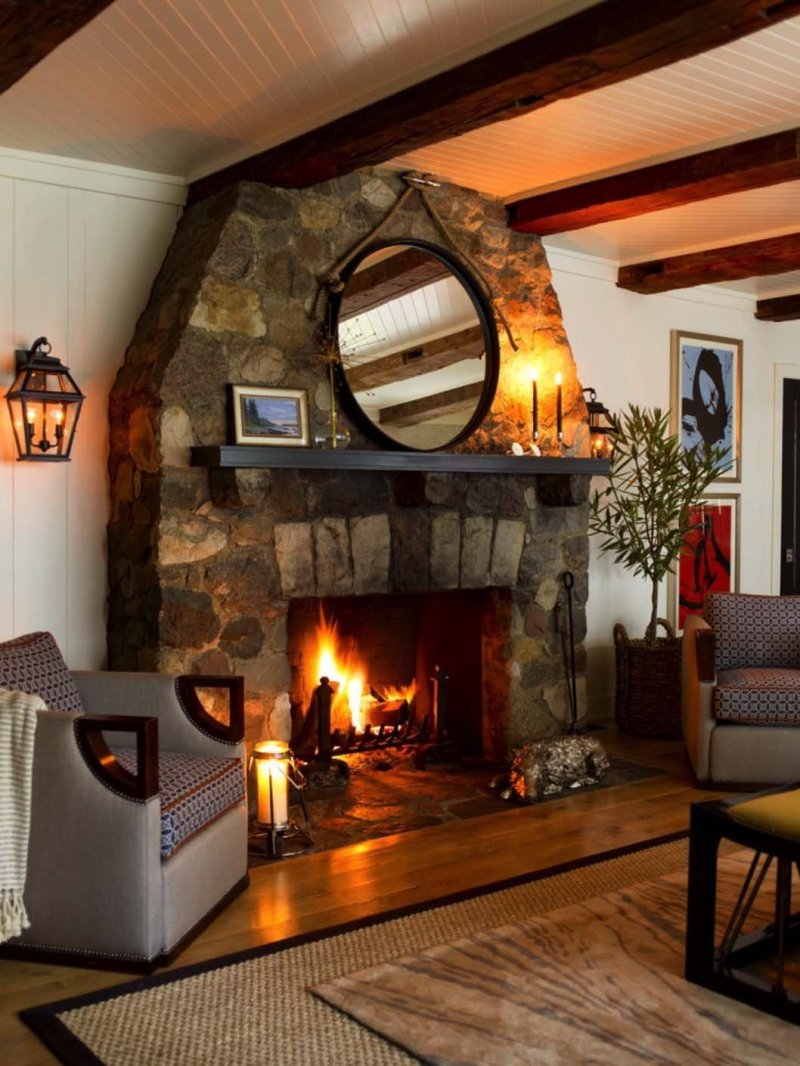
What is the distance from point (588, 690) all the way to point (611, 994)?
10.7 feet

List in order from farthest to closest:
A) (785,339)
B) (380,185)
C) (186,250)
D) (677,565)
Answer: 1. (785,339)
2. (677,565)
3. (380,185)
4. (186,250)

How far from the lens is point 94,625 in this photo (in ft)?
14.1

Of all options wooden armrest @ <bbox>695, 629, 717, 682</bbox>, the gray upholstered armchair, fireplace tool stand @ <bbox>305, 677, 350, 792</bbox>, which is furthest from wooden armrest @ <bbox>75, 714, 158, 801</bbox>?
wooden armrest @ <bbox>695, 629, 717, 682</bbox>

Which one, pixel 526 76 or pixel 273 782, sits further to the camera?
pixel 273 782

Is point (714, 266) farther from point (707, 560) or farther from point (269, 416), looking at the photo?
point (269, 416)

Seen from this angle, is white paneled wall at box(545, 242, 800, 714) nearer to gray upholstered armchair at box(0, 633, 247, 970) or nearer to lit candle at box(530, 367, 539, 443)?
lit candle at box(530, 367, 539, 443)

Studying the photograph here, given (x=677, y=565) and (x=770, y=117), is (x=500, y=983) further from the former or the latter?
(x=677, y=565)

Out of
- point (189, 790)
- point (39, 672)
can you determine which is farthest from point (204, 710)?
point (39, 672)

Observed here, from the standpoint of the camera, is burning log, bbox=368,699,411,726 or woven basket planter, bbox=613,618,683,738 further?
woven basket planter, bbox=613,618,683,738

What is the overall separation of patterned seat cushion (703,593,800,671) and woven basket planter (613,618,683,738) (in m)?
0.49

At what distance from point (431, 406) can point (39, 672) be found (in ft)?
6.86

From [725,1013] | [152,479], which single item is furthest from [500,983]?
[152,479]

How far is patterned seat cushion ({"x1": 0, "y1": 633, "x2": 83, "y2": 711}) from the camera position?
3.21 meters

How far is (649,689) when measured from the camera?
5.56 meters
